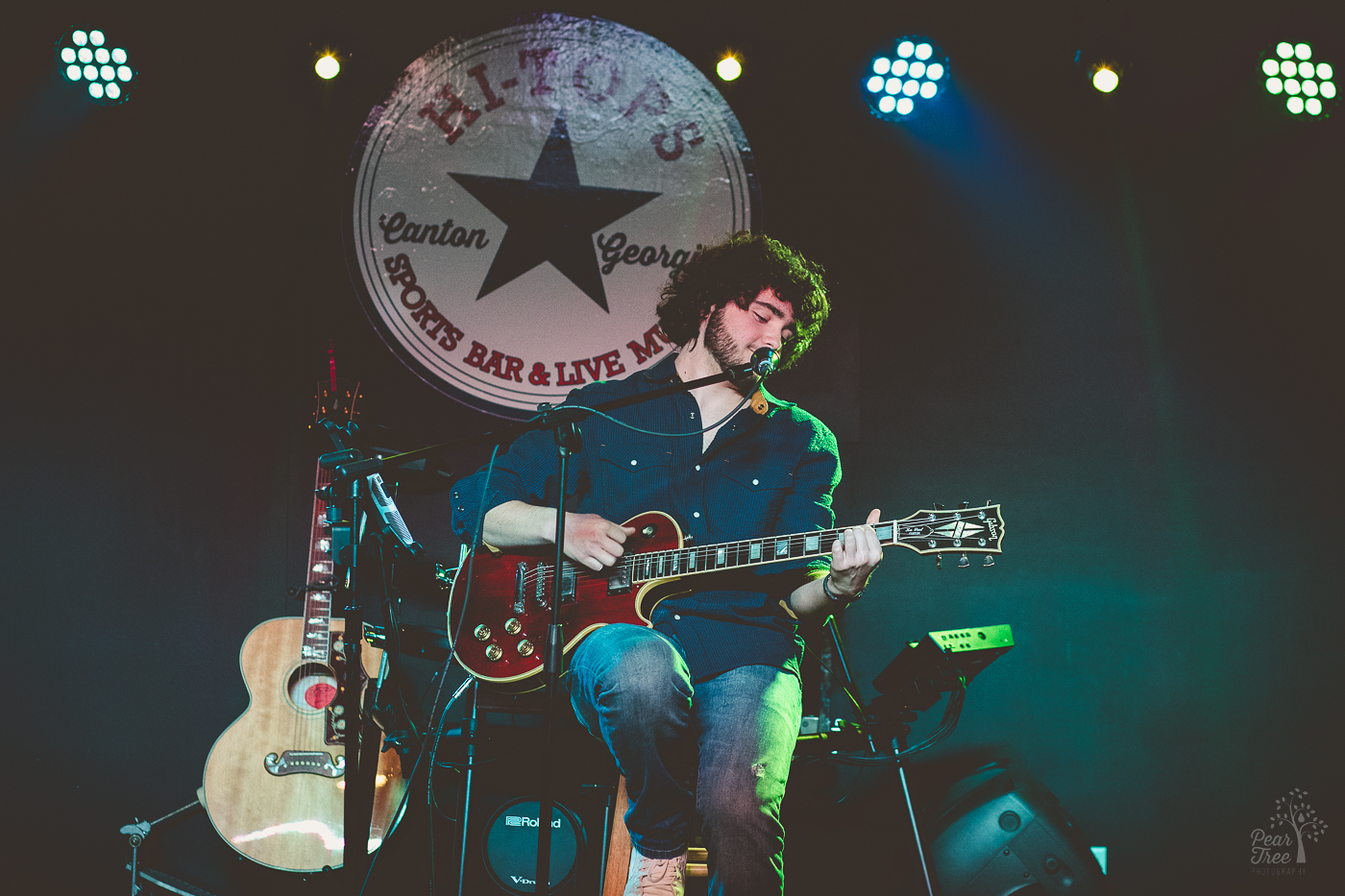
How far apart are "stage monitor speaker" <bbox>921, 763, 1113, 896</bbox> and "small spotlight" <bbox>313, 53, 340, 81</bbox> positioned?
12.0 ft

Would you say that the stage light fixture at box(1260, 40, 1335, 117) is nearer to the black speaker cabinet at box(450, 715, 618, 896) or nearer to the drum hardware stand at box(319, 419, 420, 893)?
the black speaker cabinet at box(450, 715, 618, 896)

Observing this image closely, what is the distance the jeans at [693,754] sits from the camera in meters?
2.06

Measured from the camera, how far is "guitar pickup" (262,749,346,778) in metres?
3.12

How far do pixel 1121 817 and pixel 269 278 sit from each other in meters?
4.05

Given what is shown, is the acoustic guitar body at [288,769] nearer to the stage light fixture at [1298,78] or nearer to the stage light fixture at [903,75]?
the stage light fixture at [903,75]

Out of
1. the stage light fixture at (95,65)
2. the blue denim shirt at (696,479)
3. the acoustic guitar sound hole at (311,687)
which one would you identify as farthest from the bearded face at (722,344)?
the stage light fixture at (95,65)

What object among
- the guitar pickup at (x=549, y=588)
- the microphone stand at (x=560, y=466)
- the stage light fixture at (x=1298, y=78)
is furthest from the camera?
the stage light fixture at (x=1298, y=78)

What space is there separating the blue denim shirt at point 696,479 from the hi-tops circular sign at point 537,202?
2.86 feet

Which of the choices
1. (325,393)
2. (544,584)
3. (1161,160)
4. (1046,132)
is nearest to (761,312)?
(544,584)

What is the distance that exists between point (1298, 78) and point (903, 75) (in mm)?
1824

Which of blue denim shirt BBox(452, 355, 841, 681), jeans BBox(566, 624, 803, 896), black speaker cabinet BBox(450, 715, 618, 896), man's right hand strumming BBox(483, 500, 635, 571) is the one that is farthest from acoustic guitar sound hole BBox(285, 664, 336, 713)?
jeans BBox(566, 624, 803, 896)

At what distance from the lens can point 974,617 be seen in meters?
3.78

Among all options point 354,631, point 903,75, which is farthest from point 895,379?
point 354,631

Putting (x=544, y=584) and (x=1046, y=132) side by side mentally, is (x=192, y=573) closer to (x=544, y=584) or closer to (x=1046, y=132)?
(x=544, y=584)
